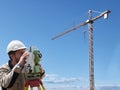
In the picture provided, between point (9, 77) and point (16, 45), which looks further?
point (16, 45)

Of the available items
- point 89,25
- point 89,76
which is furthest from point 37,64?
point 89,25

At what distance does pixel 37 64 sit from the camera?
7969mm

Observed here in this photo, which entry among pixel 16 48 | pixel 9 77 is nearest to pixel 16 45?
pixel 16 48

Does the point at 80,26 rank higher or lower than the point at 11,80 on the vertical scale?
higher

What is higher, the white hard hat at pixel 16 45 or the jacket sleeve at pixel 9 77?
the white hard hat at pixel 16 45

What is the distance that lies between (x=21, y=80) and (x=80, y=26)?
317ft

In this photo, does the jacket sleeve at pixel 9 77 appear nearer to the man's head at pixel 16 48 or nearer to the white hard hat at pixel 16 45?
the man's head at pixel 16 48

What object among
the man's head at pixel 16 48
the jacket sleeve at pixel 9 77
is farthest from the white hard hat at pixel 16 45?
the jacket sleeve at pixel 9 77

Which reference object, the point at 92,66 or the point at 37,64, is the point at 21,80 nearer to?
the point at 37,64

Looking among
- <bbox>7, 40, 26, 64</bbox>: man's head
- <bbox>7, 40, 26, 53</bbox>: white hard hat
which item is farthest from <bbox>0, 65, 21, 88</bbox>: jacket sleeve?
<bbox>7, 40, 26, 53</bbox>: white hard hat

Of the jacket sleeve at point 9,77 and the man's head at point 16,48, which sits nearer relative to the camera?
the jacket sleeve at point 9,77

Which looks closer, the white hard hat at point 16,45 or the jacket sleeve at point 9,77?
the jacket sleeve at point 9,77

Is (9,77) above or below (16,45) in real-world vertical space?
below

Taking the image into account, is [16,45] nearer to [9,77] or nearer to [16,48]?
[16,48]
